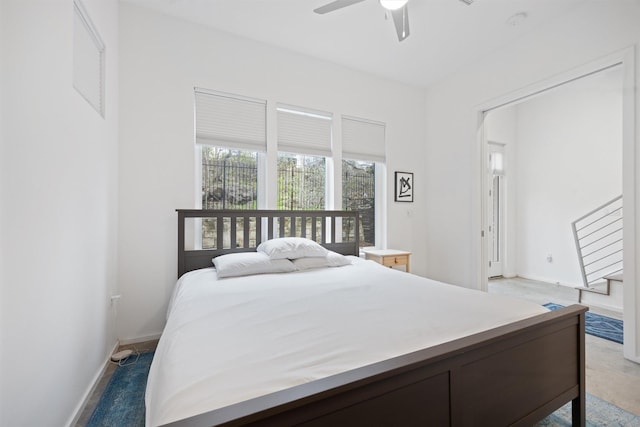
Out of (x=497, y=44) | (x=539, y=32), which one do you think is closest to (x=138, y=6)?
(x=497, y=44)

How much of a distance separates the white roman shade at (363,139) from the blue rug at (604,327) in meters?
2.85

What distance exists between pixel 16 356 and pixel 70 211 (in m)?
0.76

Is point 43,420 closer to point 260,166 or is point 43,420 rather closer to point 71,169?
point 71,169

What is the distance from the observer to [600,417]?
1.61m

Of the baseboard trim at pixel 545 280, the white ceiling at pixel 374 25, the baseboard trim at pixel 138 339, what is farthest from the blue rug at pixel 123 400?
the baseboard trim at pixel 545 280

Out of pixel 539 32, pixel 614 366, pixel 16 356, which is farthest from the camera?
pixel 539 32

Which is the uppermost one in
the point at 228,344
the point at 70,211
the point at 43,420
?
the point at 70,211

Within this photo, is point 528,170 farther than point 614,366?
Yes

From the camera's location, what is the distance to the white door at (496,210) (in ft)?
16.4

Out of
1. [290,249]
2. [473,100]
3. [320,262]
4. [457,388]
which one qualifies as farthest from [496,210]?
[457,388]

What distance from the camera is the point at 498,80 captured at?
128 inches

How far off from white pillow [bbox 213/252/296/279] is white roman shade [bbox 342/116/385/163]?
1787mm

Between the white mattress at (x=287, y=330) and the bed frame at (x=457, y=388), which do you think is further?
the white mattress at (x=287, y=330)

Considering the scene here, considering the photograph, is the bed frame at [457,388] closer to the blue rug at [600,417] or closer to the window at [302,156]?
the blue rug at [600,417]
